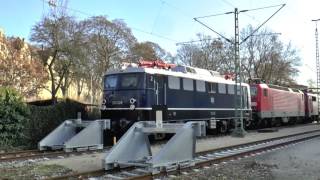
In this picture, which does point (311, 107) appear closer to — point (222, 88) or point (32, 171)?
point (222, 88)

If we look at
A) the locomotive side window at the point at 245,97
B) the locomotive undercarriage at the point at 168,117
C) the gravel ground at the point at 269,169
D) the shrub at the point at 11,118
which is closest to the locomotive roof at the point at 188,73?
the locomotive side window at the point at 245,97

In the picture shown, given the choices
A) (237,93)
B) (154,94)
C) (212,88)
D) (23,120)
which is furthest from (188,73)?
(23,120)

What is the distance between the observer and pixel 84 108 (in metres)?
26.5

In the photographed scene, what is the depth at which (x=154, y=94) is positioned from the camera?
22953 millimetres

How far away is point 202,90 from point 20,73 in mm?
37641

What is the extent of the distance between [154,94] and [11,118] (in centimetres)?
608

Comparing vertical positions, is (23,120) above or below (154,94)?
below

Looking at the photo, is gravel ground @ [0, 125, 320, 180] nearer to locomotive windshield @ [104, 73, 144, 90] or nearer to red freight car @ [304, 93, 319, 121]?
locomotive windshield @ [104, 73, 144, 90]

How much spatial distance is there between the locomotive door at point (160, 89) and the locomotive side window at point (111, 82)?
184cm

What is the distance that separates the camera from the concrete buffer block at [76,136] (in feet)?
65.0

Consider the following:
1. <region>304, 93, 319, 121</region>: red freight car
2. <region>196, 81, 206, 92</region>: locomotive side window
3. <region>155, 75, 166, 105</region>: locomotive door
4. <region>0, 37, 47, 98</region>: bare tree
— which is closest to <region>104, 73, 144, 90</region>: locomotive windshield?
<region>155, 75, 166, 105</region>: locomotive door

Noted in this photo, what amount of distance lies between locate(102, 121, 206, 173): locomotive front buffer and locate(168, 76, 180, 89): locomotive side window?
27.6 ft

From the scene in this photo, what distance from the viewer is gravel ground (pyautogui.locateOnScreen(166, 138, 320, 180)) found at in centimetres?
1342

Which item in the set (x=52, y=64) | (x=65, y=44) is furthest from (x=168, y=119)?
(x=52, y=64)
